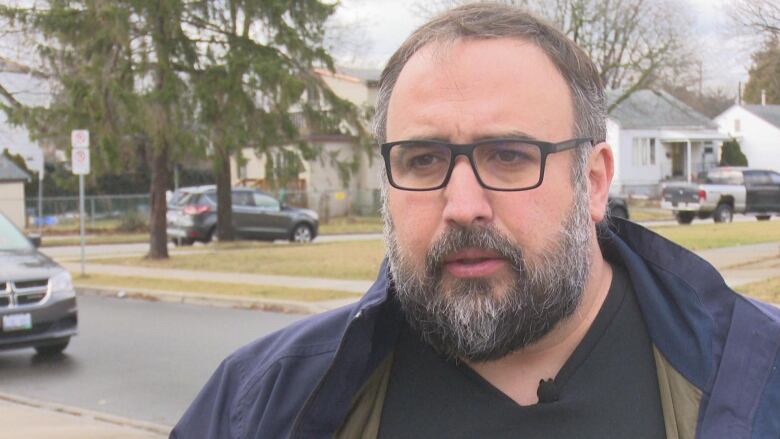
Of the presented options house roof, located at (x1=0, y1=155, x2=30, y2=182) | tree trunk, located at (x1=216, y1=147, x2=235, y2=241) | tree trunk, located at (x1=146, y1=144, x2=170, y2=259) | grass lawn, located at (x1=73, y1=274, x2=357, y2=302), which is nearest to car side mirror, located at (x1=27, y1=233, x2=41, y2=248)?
grass lawn, located at (x1=73, y1=274, x2=357, y2=302)

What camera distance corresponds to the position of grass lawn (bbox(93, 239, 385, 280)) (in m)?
18.8

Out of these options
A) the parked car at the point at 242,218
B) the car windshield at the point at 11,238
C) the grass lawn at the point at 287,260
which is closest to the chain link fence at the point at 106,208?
the parked car at the point at 242,218

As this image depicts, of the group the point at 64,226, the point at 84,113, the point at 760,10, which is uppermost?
the point at 760,10

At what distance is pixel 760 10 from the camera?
16438 millimetres

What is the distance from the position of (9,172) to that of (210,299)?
28.6 m

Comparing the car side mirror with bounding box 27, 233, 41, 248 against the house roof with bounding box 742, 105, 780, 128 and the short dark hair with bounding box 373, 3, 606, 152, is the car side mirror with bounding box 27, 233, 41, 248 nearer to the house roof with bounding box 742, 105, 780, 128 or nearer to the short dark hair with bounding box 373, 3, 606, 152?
the short dark hair with bounding box 373, 3, 606, 152

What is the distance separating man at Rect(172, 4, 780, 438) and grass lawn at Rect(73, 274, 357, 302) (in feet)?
40.7

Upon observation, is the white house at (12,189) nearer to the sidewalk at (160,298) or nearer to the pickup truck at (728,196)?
the sidewalk at (160,298)

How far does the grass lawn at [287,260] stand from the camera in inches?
739

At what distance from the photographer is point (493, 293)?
6.48 feet

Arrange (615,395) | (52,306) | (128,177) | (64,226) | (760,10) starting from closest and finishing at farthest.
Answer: (615,395), (52,306), (760,10), (64,226), (128,177)

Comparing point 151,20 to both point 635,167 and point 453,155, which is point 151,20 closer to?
point 453,155

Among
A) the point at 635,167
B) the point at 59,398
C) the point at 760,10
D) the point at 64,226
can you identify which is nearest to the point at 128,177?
the point at 64,226

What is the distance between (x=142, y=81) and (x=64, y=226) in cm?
1995
